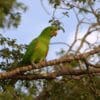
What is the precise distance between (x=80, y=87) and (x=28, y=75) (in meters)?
0.93

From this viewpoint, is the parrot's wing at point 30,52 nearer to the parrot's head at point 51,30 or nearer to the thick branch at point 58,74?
the parrot's head at point 51,30

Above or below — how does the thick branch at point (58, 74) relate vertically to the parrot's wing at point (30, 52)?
below

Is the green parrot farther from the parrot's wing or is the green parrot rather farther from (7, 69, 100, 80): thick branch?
(7, 69, 100, 80): thick branch

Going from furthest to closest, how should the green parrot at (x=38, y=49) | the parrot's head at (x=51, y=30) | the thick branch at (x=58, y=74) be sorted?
the green parrot at (x=38, y=49) < the parrot's head at (x=51, y=30) < the thick branch at (x=58, y=74)

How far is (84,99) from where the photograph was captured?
12.8ft

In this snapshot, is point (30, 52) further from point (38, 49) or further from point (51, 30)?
point (51, 30)

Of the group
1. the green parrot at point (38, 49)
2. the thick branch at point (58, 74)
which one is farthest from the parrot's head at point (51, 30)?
the thick branch at point (58, 74)

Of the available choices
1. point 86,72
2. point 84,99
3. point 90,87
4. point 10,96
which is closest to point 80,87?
point 84,99

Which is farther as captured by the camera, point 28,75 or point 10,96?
point 28,75

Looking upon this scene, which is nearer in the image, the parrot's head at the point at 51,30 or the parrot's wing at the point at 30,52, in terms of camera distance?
the parrot's head at the point at 51,30

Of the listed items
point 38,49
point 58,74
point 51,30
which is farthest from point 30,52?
point 58,74

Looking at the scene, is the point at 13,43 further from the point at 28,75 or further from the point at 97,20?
the point at 28,75

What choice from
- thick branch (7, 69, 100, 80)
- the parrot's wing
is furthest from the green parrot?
thick branch (7, 69, 100, 80)

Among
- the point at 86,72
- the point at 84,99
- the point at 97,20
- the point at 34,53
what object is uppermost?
the point at 97,20
